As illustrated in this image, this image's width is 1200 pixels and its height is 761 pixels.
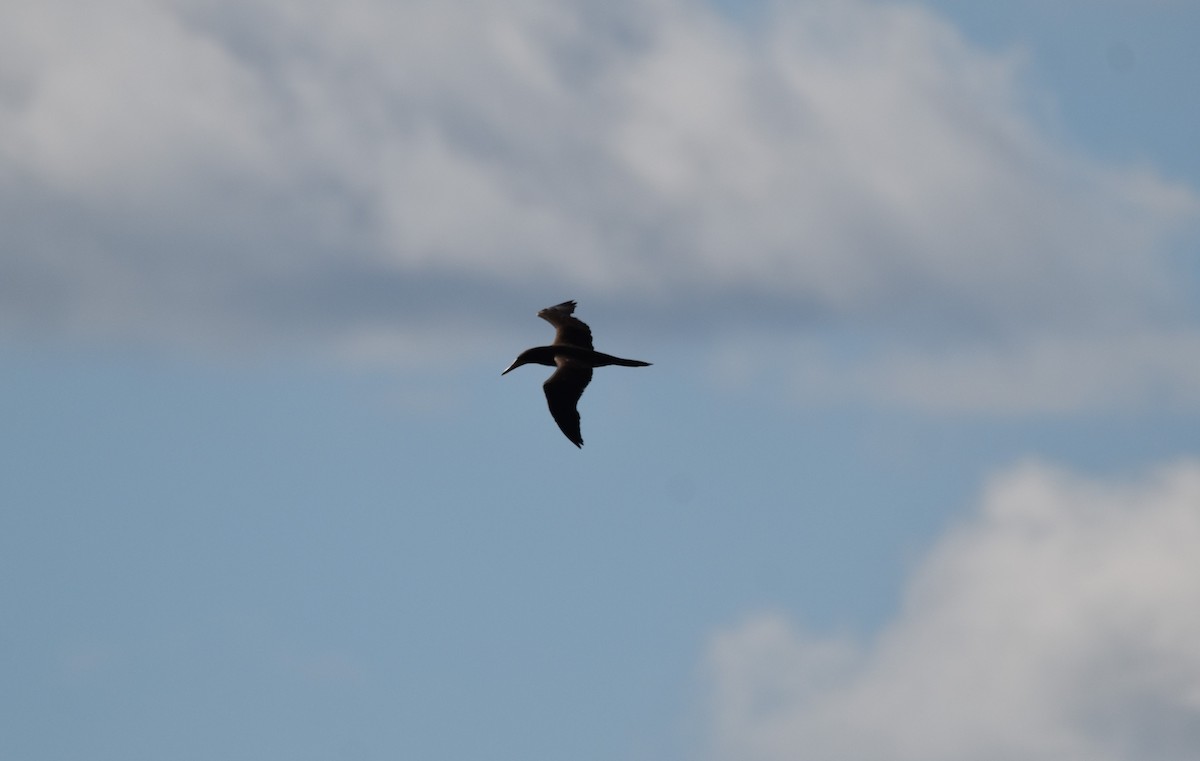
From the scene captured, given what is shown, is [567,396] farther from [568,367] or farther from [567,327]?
[567,327]

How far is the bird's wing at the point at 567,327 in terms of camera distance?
1642 inches

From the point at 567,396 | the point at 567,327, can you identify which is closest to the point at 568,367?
the point at 567,396

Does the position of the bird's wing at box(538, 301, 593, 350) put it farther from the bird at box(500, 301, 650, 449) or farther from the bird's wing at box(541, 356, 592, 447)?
the bird's wing at box(541, 356, 592, 447)

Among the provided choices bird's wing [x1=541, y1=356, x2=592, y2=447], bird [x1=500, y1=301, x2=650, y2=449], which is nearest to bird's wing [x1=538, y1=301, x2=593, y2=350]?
bird [x1=500, y1=301, x2=650, y2=449]

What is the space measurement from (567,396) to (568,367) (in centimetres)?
81

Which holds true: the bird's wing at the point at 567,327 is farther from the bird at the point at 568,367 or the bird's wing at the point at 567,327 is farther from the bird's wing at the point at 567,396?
the bird's wing at the point at 567,396

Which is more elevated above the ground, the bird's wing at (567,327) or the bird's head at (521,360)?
the bird's wing at (567,327)

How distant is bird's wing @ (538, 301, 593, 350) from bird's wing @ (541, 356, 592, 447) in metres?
1.67

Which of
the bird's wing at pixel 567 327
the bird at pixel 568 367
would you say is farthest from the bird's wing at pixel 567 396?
the bird's wing at pixel 567 327

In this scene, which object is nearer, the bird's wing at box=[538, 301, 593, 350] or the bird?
the bird

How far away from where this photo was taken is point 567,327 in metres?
42.2

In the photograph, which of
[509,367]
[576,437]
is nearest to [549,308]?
[509,367]

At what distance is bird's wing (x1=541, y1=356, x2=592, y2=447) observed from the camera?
129 feet

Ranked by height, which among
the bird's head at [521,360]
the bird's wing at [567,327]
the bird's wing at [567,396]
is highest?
the bird's wing at [567,327]
